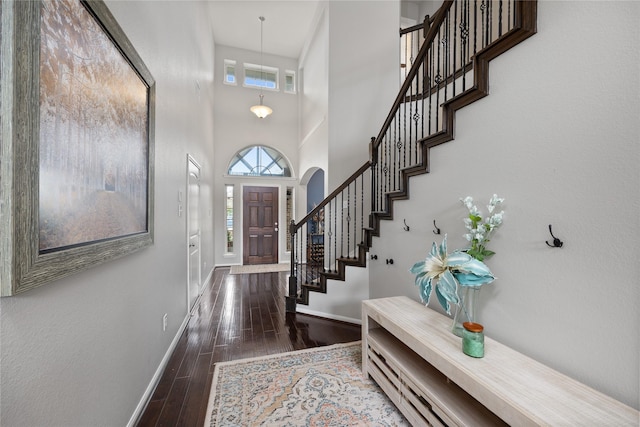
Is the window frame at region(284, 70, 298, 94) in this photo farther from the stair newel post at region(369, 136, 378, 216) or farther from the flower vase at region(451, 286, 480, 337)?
the flower vase at region(451, 286, 480, 337)

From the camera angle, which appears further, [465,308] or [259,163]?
[259,163]

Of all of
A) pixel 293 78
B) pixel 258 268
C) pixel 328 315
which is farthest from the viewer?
pixel 293 78

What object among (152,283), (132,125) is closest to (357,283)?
(152,283)

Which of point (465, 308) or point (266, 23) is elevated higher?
point (266, 23)

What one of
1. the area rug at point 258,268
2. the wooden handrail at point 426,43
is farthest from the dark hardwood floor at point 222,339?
the wooden handrail at point 426,43

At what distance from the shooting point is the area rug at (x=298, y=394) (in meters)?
1.57

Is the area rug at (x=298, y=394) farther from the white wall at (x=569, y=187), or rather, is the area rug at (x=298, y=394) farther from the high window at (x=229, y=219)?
the high window at (x=229, y=219)

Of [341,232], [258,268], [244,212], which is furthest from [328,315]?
[244,212]

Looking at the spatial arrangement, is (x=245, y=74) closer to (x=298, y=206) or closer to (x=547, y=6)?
(x=298, y=206)

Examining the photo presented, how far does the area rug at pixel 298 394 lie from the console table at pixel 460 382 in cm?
13

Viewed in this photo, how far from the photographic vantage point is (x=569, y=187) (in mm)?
1108

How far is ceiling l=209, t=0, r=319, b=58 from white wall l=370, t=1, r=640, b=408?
5210mm

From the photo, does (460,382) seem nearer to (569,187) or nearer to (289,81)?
(569,187)

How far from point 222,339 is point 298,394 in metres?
1.15
